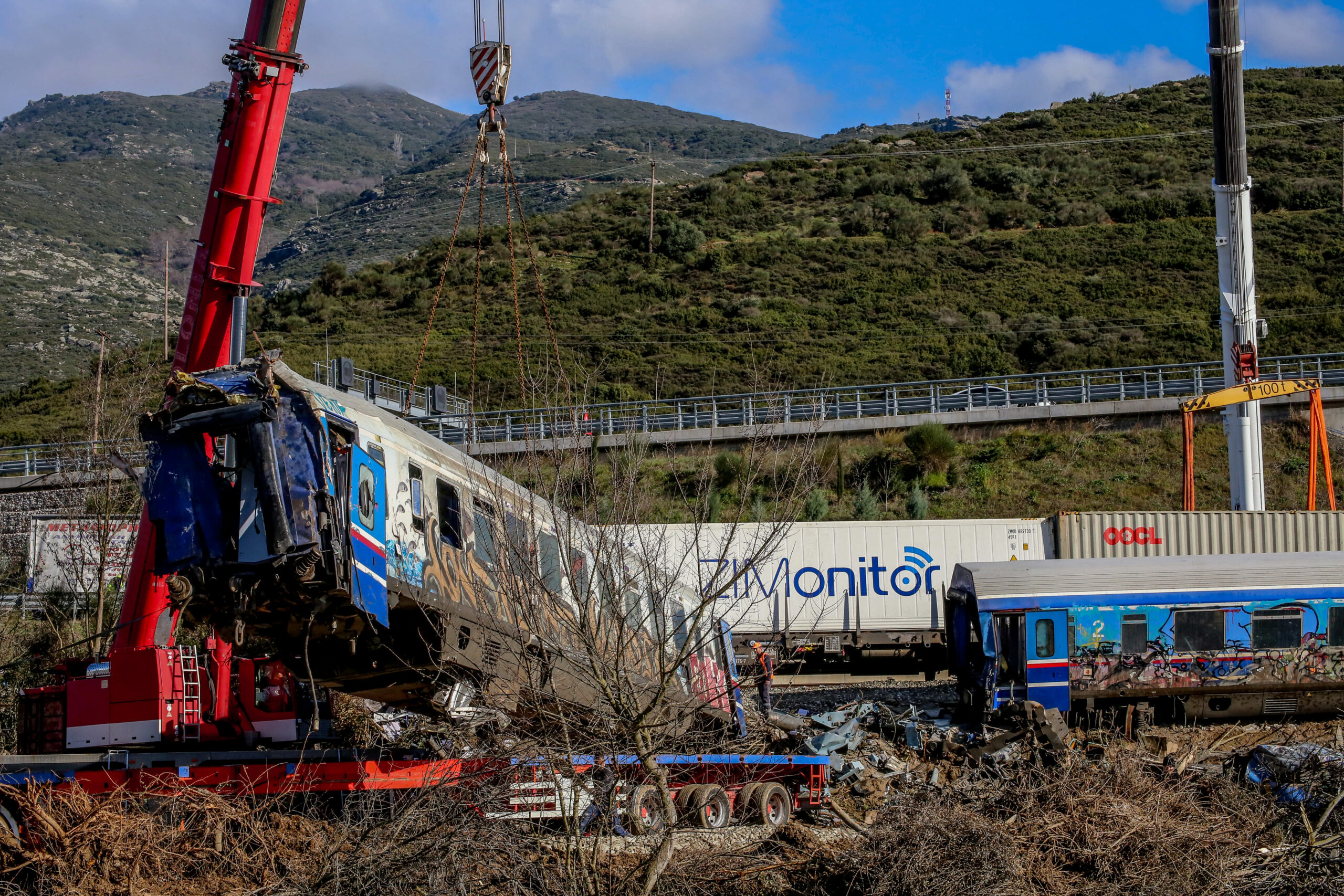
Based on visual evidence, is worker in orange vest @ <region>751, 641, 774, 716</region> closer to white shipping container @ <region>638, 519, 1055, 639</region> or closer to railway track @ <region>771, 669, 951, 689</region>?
railway track @ <region>771, 669, 951, 689</region>

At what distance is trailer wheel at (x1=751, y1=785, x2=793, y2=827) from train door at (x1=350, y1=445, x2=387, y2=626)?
21.2 ft

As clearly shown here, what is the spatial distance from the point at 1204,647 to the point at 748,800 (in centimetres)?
Answer: 913

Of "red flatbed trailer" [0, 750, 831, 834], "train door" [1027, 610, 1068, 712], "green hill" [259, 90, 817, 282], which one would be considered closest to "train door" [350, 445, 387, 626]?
"red flatbed trailer" [0, 750, 831, 834]

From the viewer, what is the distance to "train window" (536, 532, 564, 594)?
11.2m

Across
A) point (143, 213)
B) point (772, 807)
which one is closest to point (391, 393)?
point (772, 807)

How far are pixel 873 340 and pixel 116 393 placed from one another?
36859 mm

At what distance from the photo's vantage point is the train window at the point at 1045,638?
18.9 m

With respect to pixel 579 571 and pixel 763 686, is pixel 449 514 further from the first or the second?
pixel 763 686

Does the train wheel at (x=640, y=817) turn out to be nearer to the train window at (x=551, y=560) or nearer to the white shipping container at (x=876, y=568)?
the train window at (x=551, y=560)

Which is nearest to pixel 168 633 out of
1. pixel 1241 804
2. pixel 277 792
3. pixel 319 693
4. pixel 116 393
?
pixel 319 693

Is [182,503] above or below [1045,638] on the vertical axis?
above

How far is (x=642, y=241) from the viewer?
72875 mm

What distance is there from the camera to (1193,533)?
26141 mm

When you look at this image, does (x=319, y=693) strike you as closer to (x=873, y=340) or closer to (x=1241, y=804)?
(x=1241, y=804)
